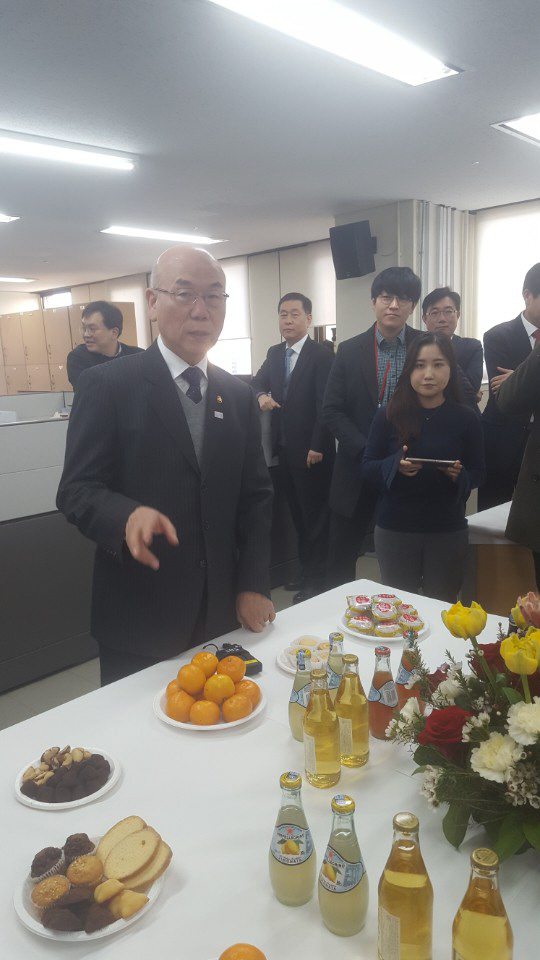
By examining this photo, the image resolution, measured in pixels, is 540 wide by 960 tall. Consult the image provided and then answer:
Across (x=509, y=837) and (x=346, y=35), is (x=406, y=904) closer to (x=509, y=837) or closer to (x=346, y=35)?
(x=509, y=837)

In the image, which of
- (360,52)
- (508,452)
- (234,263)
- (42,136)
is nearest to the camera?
(360,52)

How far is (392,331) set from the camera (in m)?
2.94

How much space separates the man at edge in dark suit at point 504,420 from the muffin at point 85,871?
277 cm

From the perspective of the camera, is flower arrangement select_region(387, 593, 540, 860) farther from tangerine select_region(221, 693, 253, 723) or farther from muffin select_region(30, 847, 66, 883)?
muffin select_region(30, 847, 66, 883)

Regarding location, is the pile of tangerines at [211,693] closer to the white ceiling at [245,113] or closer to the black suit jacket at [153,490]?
the black suit jacket at [153,490]

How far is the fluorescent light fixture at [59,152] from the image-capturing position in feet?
13.4

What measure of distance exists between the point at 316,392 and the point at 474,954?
3.29 m

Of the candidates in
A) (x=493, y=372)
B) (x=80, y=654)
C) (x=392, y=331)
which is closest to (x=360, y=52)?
(x=392, y=331)

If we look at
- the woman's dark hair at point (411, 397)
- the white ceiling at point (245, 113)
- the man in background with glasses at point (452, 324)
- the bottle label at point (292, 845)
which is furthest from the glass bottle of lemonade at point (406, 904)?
the white ceiling at point (245, 113)

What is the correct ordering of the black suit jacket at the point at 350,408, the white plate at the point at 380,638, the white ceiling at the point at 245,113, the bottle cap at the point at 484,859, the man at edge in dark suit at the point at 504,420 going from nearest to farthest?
1. the bottle cap at the point at 484,859
2. the white plate at the point at 380,638
3. the white ceiling at the point at 245,113
4. the black suit jacket at the point at 350,408
5. the man at edge in dark suit at the point at 504,420

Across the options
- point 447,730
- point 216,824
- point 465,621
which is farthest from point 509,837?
point 216,824

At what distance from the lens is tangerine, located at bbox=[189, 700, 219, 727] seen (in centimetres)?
119

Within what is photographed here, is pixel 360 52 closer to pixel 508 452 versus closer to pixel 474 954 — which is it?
pixel 508 452

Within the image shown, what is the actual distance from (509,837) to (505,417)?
9.37 feet
